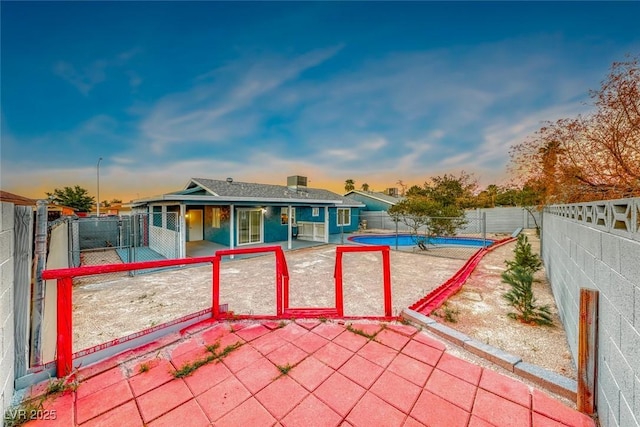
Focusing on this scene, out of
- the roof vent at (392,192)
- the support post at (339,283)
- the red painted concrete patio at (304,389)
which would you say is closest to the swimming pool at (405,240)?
the support post at (339,283)

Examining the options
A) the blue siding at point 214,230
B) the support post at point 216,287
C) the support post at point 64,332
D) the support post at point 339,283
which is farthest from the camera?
the blue siding at point 214,230

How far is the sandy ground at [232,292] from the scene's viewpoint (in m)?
4.05

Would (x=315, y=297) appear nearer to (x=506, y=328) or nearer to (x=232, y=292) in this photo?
(x=232, y=292)

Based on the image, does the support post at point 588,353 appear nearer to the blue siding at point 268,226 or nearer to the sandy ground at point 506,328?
the sandy ground at point 506,328

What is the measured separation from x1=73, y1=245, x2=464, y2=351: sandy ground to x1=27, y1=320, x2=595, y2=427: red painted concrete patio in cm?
155

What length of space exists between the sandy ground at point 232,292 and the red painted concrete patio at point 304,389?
60.8 inches

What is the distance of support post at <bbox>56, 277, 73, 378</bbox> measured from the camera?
2.10m

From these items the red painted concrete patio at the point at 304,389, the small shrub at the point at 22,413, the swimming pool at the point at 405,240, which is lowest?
the swimming pool at the point at 405,240

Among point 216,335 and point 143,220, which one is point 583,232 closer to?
point 216,335

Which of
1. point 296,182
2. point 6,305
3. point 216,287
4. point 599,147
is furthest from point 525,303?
point 296,182

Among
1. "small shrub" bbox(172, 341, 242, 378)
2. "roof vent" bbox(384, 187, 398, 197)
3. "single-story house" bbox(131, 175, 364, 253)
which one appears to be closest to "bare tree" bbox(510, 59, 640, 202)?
"small shrub" bbox(172, 341, 242, 378)

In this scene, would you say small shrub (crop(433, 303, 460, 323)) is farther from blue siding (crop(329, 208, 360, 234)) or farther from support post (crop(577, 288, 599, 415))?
blue siding (crop(329, 208, 360, 234))

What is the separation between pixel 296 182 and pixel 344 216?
464cm

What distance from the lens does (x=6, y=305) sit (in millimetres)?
1618
